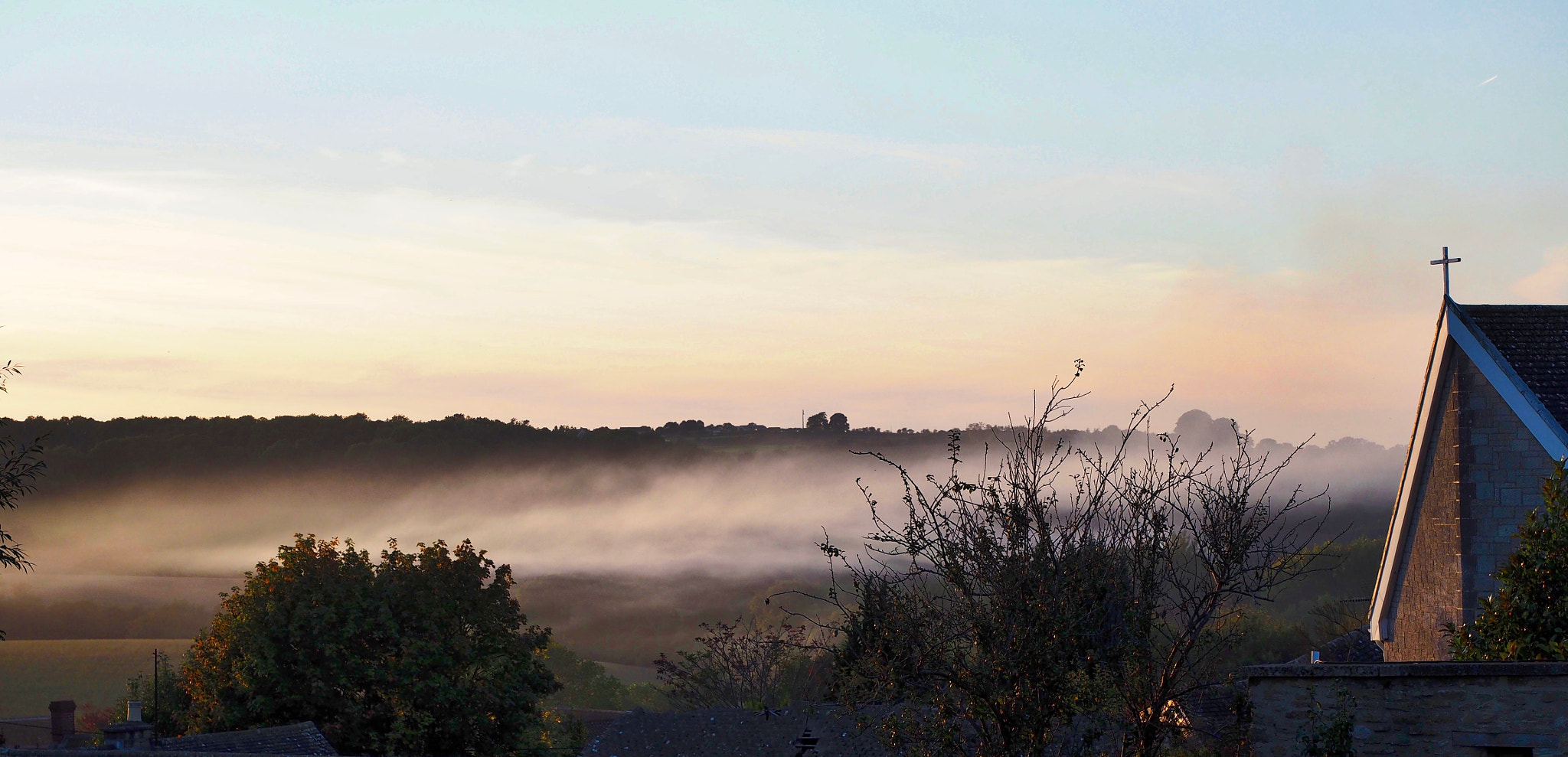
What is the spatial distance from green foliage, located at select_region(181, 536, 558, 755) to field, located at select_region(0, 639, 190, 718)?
8450cm

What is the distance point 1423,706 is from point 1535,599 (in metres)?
4.69

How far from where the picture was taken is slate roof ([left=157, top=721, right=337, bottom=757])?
109 ft

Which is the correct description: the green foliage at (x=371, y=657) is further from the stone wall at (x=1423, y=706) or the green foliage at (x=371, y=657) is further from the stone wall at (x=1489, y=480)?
the stone wall at (x=1423, y=706)

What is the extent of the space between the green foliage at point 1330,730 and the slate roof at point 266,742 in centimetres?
2803

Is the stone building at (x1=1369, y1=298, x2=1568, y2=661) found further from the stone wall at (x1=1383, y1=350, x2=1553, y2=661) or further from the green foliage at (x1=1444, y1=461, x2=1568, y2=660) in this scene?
the green foliage at (x1=1444, y1=461, x2=1568, y2=660)

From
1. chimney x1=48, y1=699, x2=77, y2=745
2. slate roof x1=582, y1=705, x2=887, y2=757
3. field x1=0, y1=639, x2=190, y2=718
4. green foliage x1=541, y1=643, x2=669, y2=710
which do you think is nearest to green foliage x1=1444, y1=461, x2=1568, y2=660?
slate roof x1=582, y1=705, x2=887, y2=757

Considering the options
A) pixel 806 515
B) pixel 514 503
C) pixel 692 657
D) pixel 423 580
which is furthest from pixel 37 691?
pixel 423 580

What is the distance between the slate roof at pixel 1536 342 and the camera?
20.1 metres

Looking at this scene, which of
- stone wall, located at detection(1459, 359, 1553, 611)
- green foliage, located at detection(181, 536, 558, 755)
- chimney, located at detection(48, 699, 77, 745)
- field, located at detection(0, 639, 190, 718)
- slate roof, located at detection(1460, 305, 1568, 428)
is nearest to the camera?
slate roof, located at detection(1460, 305, 1568, 428)

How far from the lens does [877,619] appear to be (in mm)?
15523

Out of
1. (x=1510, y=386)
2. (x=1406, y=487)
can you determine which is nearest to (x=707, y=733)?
(x=1406, y=487)

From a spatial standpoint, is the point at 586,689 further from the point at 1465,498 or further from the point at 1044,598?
the point at 1044,598

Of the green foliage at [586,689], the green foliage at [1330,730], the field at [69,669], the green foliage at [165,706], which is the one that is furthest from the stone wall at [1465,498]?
the field at [69,669]

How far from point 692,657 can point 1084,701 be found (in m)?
51.6
